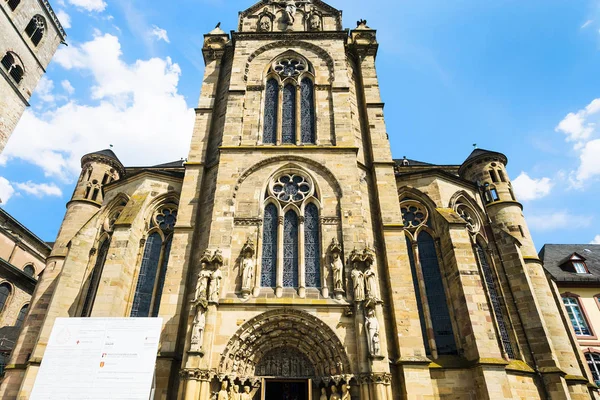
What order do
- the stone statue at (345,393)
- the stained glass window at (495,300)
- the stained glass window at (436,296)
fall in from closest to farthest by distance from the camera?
the stone statue at (345,393)
the stained glass window at (436,296)
the stained glass window at (495,300)

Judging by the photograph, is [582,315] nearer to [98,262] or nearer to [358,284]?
[358,284]

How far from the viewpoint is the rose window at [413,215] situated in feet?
49.6

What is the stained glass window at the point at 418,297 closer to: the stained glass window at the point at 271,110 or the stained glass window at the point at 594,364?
the stained glass window at the point at 271,110

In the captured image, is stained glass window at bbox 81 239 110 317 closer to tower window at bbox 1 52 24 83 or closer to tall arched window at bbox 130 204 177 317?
tall arched window at bbox 130 204 177 317

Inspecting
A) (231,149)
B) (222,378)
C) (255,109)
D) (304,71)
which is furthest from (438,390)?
(304,71)

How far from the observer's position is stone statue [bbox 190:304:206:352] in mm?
10149

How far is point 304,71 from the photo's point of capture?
57.7ft

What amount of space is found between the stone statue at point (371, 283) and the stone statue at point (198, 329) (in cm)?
→ 464

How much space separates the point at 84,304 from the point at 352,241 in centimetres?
997

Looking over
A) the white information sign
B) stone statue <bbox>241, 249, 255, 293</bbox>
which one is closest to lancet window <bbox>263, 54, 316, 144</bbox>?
stone statue <bbox>241, 249, 255, 293</bbox>

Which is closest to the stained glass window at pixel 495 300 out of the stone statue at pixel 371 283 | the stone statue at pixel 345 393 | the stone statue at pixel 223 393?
the stone statue at pixel 371 283

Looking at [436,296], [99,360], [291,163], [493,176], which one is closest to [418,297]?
[436,296]

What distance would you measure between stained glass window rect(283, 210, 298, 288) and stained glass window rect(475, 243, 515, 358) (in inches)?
288

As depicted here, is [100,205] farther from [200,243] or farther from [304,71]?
[304,71]
